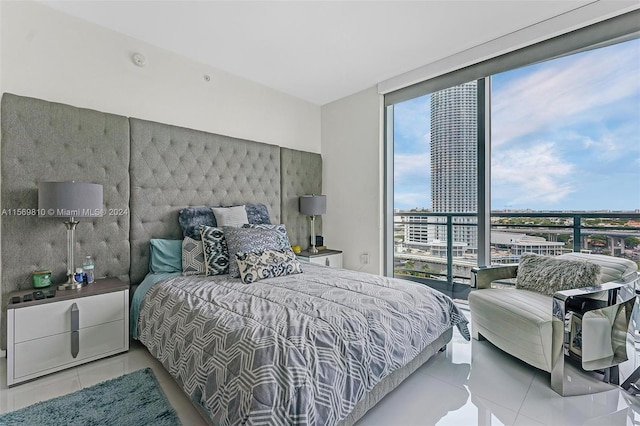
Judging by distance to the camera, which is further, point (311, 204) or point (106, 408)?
point (311, 204)

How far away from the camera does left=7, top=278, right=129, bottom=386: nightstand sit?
1.84m

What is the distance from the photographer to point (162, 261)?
8.52 ft

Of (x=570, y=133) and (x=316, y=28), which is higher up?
(x=316, y=28)

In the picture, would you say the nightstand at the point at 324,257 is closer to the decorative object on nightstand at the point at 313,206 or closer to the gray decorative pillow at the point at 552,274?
the decorative object on nightstand at the point at 313,206

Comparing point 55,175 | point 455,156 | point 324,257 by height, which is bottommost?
point 324,257

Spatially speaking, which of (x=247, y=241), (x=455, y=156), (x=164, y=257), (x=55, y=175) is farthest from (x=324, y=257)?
(x=55, y=175)

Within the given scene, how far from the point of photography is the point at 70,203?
2.01m

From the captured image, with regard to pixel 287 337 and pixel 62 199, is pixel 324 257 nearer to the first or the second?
pixel 287 337

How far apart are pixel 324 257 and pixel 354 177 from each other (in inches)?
45.3

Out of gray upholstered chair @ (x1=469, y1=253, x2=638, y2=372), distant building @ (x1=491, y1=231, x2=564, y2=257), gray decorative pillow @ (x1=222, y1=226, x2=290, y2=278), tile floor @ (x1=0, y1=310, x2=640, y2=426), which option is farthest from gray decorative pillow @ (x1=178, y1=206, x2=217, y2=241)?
distant building @ (x1=491, y1=231, x2=564, y2=257)

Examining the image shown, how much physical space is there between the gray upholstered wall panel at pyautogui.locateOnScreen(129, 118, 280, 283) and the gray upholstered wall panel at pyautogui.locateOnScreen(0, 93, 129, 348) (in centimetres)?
9

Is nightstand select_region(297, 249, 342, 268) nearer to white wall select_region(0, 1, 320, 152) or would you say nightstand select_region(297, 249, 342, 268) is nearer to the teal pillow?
the teal pillow

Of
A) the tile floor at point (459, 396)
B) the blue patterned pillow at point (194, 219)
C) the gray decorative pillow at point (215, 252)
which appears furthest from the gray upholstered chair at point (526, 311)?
the blue patterned pillow at point (194, 219)

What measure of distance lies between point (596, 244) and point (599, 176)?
642 mm
